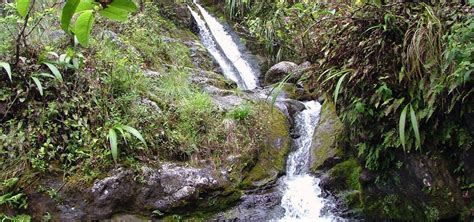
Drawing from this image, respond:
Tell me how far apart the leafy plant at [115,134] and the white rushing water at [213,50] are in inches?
201

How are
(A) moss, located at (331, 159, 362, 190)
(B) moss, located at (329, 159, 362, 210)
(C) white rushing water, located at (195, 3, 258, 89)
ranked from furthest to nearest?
(C) white rushing water, located at (195, 3, 258, 89), (A) moss, located at (331, 159, 362, 190), (B) moss, located at (329, 159, 362, 210)

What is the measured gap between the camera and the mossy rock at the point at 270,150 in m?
4.91

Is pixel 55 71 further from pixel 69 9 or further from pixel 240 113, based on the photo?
pixel 69 9

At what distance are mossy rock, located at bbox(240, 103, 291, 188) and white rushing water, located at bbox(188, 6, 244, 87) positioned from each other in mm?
3303

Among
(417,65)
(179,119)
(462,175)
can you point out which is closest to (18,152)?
(179,119)

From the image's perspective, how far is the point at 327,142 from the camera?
5.11 m

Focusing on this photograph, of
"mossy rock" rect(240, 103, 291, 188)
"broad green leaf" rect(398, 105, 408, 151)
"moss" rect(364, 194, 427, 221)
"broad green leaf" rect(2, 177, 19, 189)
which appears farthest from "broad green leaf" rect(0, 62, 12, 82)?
"moss" rect(364, 194, 427, 221)

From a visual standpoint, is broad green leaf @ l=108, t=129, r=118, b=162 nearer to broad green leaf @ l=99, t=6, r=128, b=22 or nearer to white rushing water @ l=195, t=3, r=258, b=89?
broad green leaf @ l=99, t=6, r=128, b=22

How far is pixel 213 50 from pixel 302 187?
20.8 feet

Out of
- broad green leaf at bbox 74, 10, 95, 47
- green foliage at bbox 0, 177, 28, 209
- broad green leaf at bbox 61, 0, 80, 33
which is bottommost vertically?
green foliage at bbox 0, 177, 28, 209

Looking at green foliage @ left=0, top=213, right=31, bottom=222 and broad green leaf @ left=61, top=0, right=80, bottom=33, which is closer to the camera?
broad green leaf @ left=61, top=0, right=80, bottom=33

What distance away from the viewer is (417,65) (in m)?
3.27

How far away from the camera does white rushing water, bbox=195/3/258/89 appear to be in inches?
381

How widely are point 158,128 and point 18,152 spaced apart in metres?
1.54
